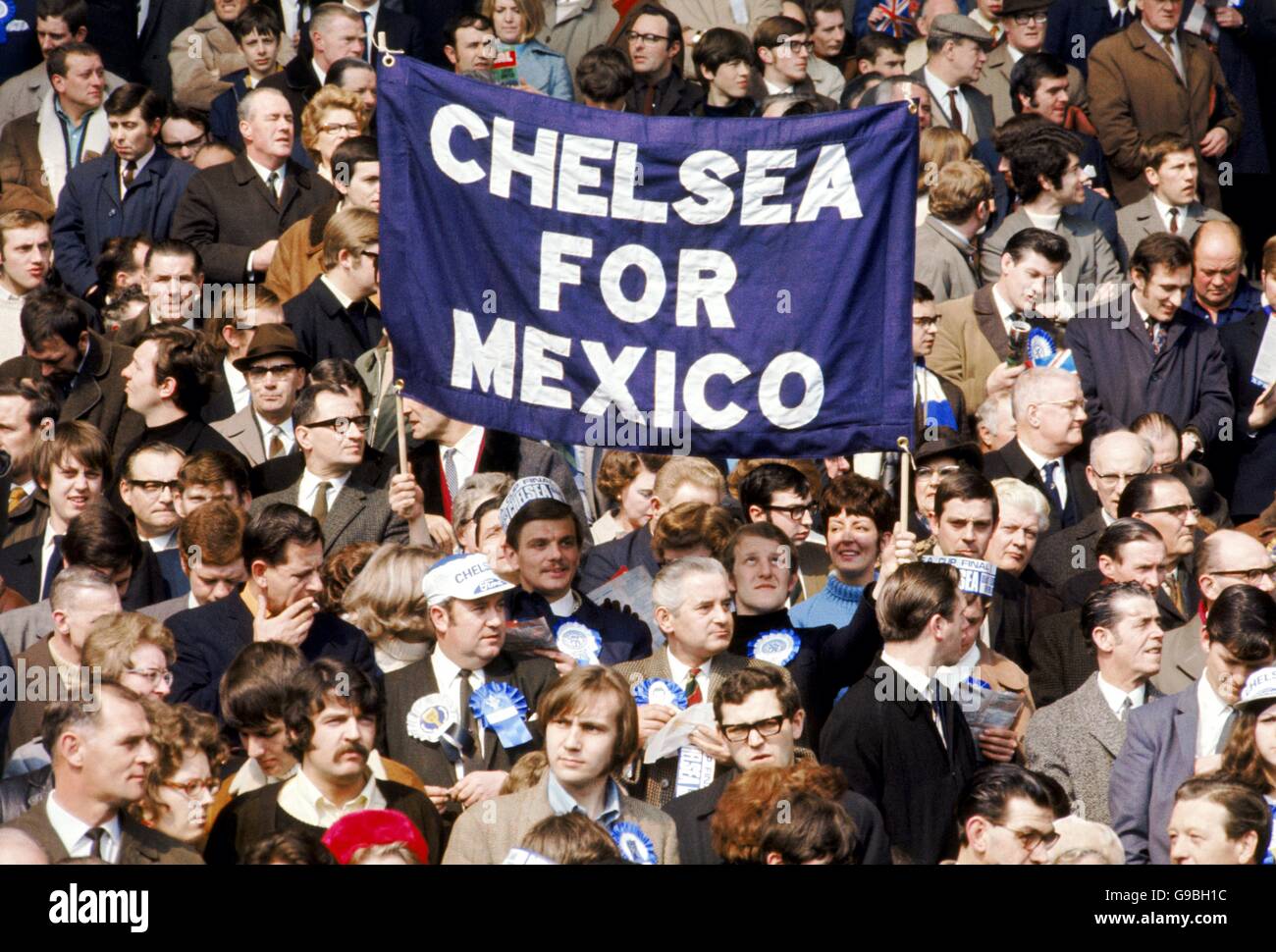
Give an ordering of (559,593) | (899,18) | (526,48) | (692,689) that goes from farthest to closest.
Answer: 1. (899,18)
2. (526,48)
3. (559,593)
4. (692,689)

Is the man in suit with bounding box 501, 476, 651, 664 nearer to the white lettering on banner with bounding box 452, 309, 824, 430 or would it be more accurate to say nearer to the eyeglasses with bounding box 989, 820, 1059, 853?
the white lettering on banner with bounding box 452, 309, 824, 430

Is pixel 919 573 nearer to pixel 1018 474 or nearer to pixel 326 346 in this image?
pixel 1018 474

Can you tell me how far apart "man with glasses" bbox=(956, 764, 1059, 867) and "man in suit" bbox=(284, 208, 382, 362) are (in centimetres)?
476

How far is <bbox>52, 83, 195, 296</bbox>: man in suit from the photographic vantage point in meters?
14.2

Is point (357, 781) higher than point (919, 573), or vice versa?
point (919, 573)

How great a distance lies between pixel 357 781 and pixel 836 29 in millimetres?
9636

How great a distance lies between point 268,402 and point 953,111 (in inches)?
213

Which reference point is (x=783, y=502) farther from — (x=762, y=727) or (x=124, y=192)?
(x=124, y=192)

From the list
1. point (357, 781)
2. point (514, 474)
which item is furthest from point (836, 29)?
point (357, 781)

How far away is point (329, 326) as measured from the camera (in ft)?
40.8

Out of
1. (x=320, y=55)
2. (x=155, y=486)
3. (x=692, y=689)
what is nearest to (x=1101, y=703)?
(x=692, y=689)

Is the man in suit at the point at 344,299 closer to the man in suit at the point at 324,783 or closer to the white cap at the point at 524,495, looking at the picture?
the white cap at the point at 524,495
